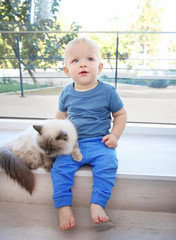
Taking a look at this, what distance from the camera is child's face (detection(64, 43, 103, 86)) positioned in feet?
3.06

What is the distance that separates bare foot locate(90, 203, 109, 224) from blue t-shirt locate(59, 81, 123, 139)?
0.36m

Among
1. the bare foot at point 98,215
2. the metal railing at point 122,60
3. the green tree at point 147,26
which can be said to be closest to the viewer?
the bare foot at point 98,215

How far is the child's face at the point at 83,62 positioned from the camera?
3.06 feet

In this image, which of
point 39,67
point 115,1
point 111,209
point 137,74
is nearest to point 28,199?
point 111,209

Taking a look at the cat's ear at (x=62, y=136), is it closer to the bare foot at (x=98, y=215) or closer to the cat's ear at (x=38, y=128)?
the cat's ear at (x=38, y=128)

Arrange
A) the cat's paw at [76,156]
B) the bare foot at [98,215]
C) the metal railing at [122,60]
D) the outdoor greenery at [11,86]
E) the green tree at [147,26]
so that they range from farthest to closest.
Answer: the outdoor greenery at [11,86] < the metal railing at [122,60] < the green tree at [147,26] < the cat's paw at [76,156] < the bare foot at [98,215]

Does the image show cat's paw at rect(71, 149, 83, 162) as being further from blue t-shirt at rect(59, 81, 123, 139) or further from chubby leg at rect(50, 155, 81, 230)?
blue t-shirt at rect(59, 81, 123, 139)

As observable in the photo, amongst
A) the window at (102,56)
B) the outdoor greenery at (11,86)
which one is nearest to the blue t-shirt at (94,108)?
the window at (102,56)

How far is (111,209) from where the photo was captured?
3.30ft

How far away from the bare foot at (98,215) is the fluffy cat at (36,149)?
235 millimetres

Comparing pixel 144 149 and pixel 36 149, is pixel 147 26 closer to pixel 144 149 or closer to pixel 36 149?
pixel 144 149

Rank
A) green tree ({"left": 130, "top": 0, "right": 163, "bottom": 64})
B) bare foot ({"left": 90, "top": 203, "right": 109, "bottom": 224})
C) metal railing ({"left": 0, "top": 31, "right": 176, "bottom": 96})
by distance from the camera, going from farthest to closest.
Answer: metal railing ({"left": 0, "top": 31, "right": 176, "bottom": 96})
green tree ({"left": 130, "top": 0, "right": 163, "bottom": 64})
bare foot ({"left": 90, "top": 203, "right": 109, "bottom": 224})

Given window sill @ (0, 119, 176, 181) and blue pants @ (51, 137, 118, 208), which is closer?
blue pants @ (51, 137, 118, 208)

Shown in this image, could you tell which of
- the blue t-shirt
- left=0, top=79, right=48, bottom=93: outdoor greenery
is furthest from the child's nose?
left=0, top=79, right=48, bottom=93: outdoor greenery
